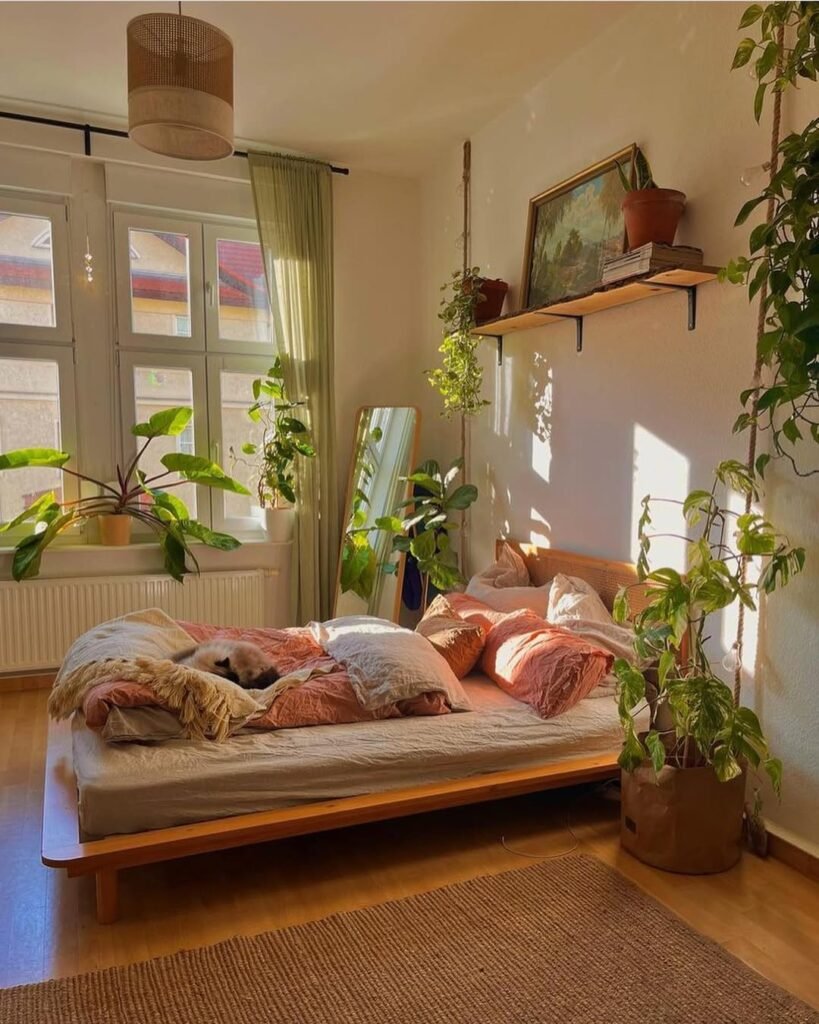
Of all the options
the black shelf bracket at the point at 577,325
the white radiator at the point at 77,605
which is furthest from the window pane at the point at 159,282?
the black shelf bracket at the point at 577,325

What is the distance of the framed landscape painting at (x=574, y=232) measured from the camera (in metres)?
2.90

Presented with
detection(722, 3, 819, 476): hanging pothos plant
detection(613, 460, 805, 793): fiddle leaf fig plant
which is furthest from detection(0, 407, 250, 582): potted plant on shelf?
detection(722, 3, 819, 476): hanging pothos plant

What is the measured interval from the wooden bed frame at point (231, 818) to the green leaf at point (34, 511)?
146 cm

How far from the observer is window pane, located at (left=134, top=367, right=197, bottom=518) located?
411cm

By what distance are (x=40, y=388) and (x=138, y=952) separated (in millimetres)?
3024

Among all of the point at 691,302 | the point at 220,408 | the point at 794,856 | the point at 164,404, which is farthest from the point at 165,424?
the point at 794,856

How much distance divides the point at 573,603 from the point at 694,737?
2.76 feet

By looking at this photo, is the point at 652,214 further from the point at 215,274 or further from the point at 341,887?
the point at 215,274

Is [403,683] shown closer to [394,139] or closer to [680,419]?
[680,419]

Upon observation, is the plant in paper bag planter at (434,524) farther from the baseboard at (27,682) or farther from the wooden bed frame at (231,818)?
the baseboard at (27,682)

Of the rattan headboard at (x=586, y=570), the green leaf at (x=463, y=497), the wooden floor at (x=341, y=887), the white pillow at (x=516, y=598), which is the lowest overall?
the wooden floor at (x=341, y=887)

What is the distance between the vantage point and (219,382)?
426cm

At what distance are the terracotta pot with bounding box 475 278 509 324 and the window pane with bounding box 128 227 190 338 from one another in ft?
5.64

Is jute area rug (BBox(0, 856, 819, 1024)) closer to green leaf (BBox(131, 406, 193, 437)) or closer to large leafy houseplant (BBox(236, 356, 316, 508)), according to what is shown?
large leafy houseplant (BBox(236, 356, 316, 508))
